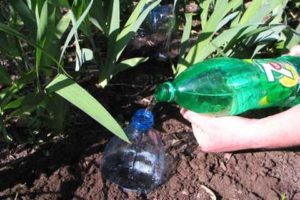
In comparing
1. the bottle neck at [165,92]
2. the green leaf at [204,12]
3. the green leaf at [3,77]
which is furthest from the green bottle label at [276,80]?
the green leaf at [3,77]

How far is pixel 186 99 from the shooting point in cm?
115

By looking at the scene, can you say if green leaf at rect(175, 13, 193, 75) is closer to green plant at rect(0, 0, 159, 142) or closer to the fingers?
green plant at rect(0, 0, 159, 142)

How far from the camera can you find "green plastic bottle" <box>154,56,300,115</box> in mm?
1154

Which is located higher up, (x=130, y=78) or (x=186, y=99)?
(x=186, y=99)

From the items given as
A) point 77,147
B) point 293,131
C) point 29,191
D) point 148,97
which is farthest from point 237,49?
point 29,191

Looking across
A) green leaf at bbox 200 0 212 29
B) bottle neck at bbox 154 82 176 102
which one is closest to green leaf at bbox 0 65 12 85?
bottle neck at bbox 154 82 176 102

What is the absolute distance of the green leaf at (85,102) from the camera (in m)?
0.97

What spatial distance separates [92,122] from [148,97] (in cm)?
21

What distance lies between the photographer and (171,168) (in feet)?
4.28

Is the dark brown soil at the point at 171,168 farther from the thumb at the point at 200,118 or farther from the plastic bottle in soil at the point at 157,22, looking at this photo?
Result: the plastic bottle in soil at the point at 157,22

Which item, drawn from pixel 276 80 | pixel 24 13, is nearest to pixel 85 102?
pixel 24 13

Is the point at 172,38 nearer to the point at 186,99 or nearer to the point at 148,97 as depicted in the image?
the point at 148,97

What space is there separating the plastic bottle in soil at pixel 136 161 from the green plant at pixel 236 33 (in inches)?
11.5

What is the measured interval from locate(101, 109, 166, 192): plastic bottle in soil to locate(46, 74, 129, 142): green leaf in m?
0.25
